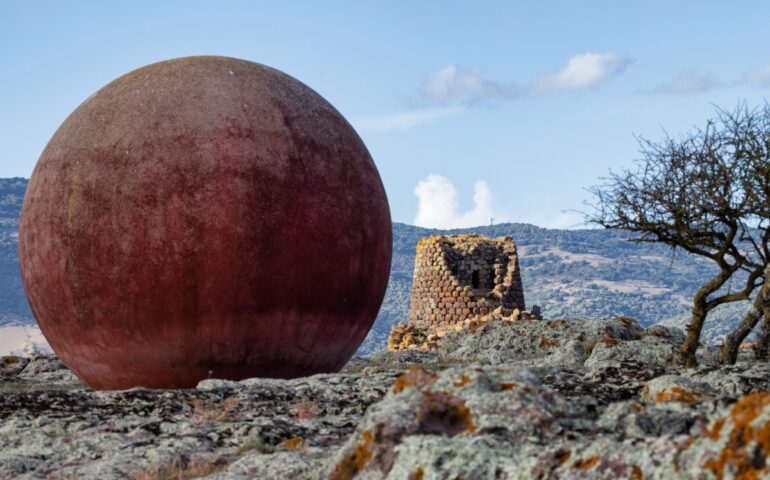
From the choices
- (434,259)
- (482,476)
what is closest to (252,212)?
(482,476)

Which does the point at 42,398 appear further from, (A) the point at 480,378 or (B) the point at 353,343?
(A) the point at 480,378

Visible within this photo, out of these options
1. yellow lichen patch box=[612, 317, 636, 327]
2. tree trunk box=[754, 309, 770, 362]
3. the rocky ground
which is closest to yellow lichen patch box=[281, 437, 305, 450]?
the rocky ground

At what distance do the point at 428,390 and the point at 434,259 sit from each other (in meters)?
33.0

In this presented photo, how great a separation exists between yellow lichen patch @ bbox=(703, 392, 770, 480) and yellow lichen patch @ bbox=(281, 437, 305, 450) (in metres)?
4.09

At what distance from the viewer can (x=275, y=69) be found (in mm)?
12289

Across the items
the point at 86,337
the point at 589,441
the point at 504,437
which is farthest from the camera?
the point at 86,337

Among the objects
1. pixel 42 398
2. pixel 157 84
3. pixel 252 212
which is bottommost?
pixel 42 398

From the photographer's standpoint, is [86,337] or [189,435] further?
[86,337]

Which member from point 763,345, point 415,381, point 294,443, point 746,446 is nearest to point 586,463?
point 746,446

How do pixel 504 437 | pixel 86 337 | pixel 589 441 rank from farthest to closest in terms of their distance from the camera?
pixel 86 337 < pixel 504 437 < pixel 589 441

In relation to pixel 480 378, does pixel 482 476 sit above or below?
below

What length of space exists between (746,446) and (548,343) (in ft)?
56.8

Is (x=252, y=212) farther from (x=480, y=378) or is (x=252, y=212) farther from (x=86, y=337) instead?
(x=480, y=378)

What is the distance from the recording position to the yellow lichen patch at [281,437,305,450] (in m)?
7.18
